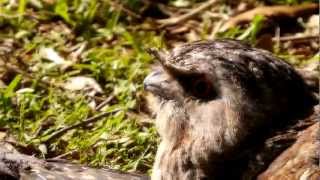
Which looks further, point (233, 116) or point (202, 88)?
point (202, 88)

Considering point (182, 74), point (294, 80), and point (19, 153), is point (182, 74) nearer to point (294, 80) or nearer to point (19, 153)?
point (294, 80)

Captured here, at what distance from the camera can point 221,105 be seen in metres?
3.61

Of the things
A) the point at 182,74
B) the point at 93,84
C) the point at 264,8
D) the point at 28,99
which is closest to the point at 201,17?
the point at 264,8

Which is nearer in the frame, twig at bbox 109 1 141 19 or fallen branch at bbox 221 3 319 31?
fallen branch at bbox 221 3 319 31

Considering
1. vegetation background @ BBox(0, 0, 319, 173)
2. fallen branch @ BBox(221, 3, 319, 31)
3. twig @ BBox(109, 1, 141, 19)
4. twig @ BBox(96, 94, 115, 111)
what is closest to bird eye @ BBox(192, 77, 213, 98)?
vegetation background @ BBox(0, 0, 319, 173)

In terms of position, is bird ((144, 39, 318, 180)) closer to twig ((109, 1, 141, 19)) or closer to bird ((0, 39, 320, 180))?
bird ((0, 39, 320, 180))

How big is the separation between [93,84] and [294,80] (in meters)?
1.99

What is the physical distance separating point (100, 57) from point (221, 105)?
88.2 inches

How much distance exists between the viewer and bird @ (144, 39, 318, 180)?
3.58 m

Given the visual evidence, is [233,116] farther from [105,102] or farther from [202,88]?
[105,102]

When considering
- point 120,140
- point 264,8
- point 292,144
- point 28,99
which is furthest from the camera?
point 264,8

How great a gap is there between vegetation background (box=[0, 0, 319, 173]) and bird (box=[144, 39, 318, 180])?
0.84 meters

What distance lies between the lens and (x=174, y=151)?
3781mm

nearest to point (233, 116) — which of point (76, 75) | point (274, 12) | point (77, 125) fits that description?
point (77, 125)
